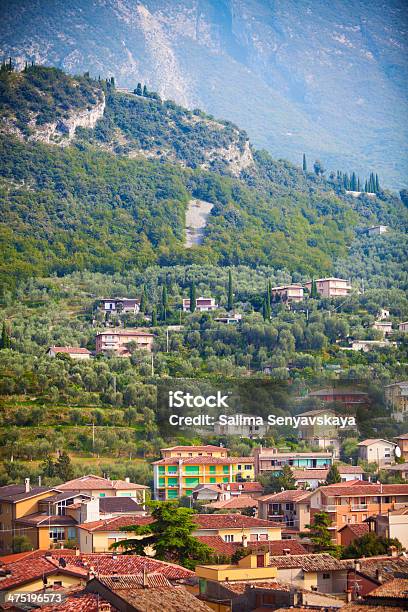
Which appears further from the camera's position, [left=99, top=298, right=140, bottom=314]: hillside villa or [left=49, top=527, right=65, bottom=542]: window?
[left=99, top=298, right=140, bottom=314]: hillside villa

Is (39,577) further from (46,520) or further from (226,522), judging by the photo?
(46,520)

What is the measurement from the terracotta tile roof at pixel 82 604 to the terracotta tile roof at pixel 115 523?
1779 cm

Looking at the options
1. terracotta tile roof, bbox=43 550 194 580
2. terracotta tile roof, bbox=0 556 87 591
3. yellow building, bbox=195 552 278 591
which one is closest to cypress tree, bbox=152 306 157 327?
terracotta tile roof, bbox=43 550 194 580

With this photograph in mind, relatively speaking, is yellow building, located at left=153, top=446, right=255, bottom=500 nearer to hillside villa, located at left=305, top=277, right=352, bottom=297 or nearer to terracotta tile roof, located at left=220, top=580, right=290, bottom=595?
terracotta tile roof, located at left=220, top=580, right=290, bottom=595

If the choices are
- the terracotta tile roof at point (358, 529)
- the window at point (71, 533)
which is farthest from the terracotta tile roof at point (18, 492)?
the terracotta tile roof at point (358, 529)

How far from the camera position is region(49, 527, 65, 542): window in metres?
49.4

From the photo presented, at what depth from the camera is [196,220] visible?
14325cm

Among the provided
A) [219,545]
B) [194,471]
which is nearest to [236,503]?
[194,471]

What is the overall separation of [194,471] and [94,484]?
346 inches

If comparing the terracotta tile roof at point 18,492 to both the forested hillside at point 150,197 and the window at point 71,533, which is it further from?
the forested hillside at point 150,197

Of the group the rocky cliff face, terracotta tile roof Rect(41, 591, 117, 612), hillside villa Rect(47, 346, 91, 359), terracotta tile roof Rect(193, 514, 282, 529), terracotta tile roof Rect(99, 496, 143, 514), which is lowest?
terracotta tile roof Rect(99, 496, 143, 514)

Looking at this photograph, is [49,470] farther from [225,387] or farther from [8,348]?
[8,348]

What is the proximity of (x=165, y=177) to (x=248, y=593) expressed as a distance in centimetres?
11707

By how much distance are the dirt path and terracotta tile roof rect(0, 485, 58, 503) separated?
78.0 m
